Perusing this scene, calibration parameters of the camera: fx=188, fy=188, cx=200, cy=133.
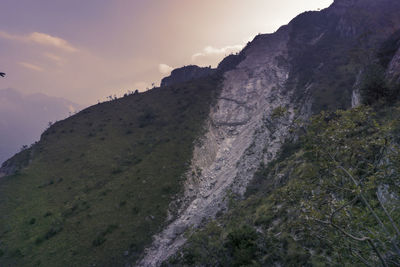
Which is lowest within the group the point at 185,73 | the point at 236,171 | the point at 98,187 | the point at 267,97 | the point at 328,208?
the point at 236,171

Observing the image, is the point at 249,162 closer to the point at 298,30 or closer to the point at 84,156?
the point at 84,156

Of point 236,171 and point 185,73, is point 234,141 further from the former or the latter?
point 185,73

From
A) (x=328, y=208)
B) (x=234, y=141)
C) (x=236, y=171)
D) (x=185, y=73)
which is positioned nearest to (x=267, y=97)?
(x=234, y=141)

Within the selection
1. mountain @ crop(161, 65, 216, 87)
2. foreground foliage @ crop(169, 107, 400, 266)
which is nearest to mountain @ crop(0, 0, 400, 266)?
foreground foliage @ crop(169, 107, 400, 266)

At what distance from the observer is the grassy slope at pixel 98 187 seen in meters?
22.8

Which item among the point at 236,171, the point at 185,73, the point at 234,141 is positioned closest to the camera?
the point at 236,171

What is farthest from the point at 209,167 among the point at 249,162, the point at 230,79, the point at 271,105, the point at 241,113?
the point at 230,79

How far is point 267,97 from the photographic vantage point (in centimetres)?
4878

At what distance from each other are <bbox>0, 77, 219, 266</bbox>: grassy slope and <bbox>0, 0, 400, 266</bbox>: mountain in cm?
21

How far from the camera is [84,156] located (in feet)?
132

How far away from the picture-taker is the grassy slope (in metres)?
22.8

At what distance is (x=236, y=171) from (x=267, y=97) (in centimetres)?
2580

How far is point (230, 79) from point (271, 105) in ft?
70.4

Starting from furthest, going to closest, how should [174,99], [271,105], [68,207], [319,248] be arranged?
[174,99] < [271,105] < [68,207] < [319,248]
